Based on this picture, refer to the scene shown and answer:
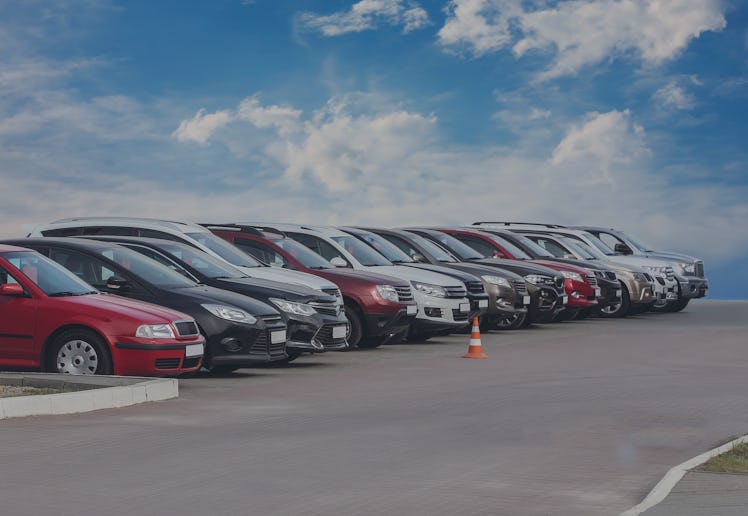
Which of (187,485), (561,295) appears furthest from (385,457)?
(561,295)

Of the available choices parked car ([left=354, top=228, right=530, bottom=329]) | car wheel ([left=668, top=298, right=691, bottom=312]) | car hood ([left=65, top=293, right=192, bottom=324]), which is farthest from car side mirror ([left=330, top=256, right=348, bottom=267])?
car wheel ([left=668, top=298, right=691, bottom=312])

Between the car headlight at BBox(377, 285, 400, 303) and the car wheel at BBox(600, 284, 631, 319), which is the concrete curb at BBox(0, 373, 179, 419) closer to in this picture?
the car headlight at BBox(377, 285, 400, 303)

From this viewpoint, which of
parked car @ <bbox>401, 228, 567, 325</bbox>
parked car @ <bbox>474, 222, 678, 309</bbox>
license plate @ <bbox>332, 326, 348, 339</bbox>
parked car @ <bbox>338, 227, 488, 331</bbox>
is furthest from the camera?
parked car @ <bbox>474, 222, 678, 309</bbox>

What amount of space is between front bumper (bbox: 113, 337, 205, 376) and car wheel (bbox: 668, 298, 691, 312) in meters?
22.4

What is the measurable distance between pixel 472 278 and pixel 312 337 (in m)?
7.17

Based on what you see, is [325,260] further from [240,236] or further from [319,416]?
[319,416]

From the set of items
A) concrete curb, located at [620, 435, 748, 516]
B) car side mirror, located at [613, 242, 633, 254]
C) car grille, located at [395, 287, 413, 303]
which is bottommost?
concrete curb, located at [620, 435, 748, 516]

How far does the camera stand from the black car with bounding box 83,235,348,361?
703 inches

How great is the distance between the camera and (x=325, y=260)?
2233 centimetres

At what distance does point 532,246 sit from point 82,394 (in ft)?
64.2

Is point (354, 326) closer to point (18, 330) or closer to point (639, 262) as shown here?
point (18, 330)

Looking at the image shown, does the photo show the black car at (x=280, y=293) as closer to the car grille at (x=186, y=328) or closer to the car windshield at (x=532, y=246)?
the car grille at (x=186, y=328)

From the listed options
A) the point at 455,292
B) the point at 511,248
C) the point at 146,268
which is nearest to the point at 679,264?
the point at 511,248

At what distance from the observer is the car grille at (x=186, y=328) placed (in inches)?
596
